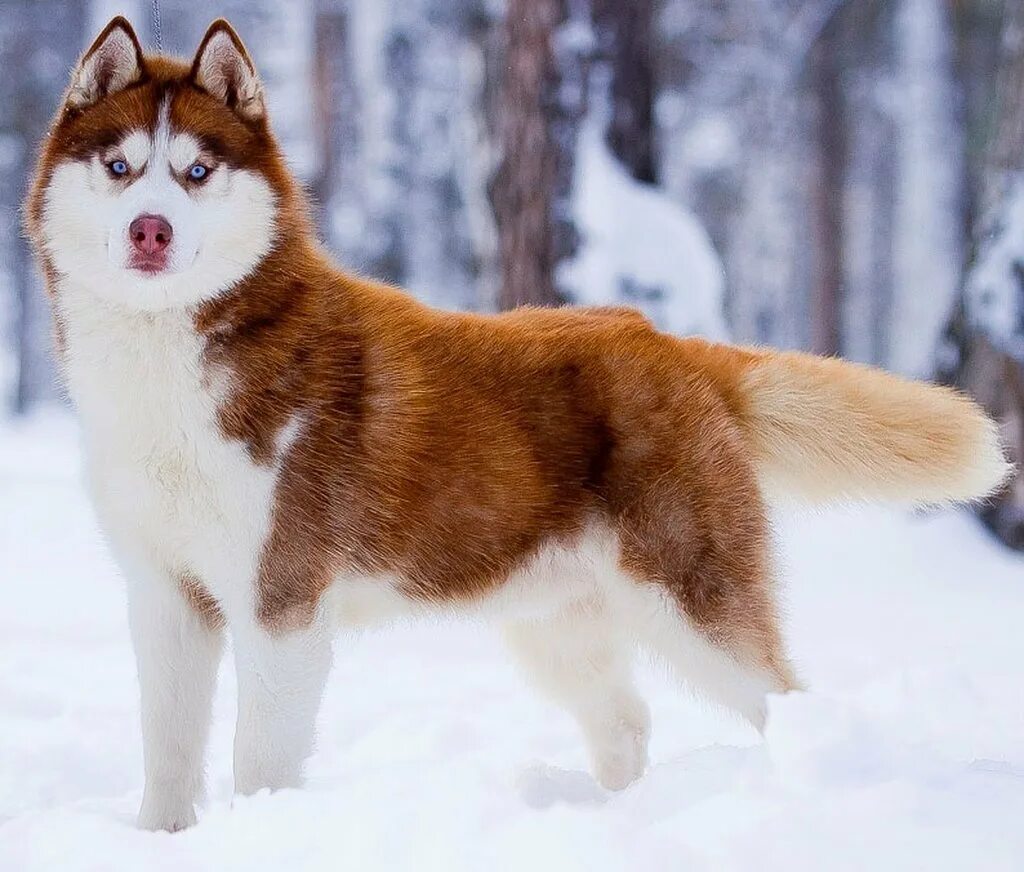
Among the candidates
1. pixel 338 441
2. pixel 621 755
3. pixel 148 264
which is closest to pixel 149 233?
pixel 148 264

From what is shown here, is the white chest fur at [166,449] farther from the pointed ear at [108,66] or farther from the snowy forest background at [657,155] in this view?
the snowy forest background at [657,155]

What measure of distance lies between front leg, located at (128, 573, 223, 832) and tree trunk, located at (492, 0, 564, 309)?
12.5 ft

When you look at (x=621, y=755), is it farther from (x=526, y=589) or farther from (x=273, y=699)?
(x=273, y=699)

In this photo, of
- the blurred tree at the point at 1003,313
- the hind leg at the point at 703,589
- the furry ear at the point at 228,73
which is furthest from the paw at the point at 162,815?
the blurred tree at the point at 1003,313

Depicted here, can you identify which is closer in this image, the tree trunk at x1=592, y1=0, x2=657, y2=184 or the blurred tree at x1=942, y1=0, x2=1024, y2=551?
the blurred tree at x1=942, y1=0, x2=1024, y2=551

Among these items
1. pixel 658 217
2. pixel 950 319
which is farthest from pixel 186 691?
pixel 950 319

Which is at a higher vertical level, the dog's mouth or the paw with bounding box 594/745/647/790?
the dog's mouth

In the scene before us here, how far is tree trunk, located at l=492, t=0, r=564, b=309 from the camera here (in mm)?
6570

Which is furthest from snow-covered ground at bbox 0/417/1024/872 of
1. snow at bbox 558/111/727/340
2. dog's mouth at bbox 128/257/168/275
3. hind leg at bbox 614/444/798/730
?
snow at bbox 558/111/727/340

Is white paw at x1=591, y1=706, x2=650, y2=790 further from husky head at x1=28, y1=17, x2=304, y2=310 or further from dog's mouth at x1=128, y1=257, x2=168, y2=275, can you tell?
dog's mouth at x1=128, y1=257, x2=168, y2=275

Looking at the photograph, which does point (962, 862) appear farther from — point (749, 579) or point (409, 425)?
point (409, 425)

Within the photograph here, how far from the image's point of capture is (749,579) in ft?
10.3

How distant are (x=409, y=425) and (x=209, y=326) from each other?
0.51 metres

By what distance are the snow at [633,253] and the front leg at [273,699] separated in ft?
12.9
